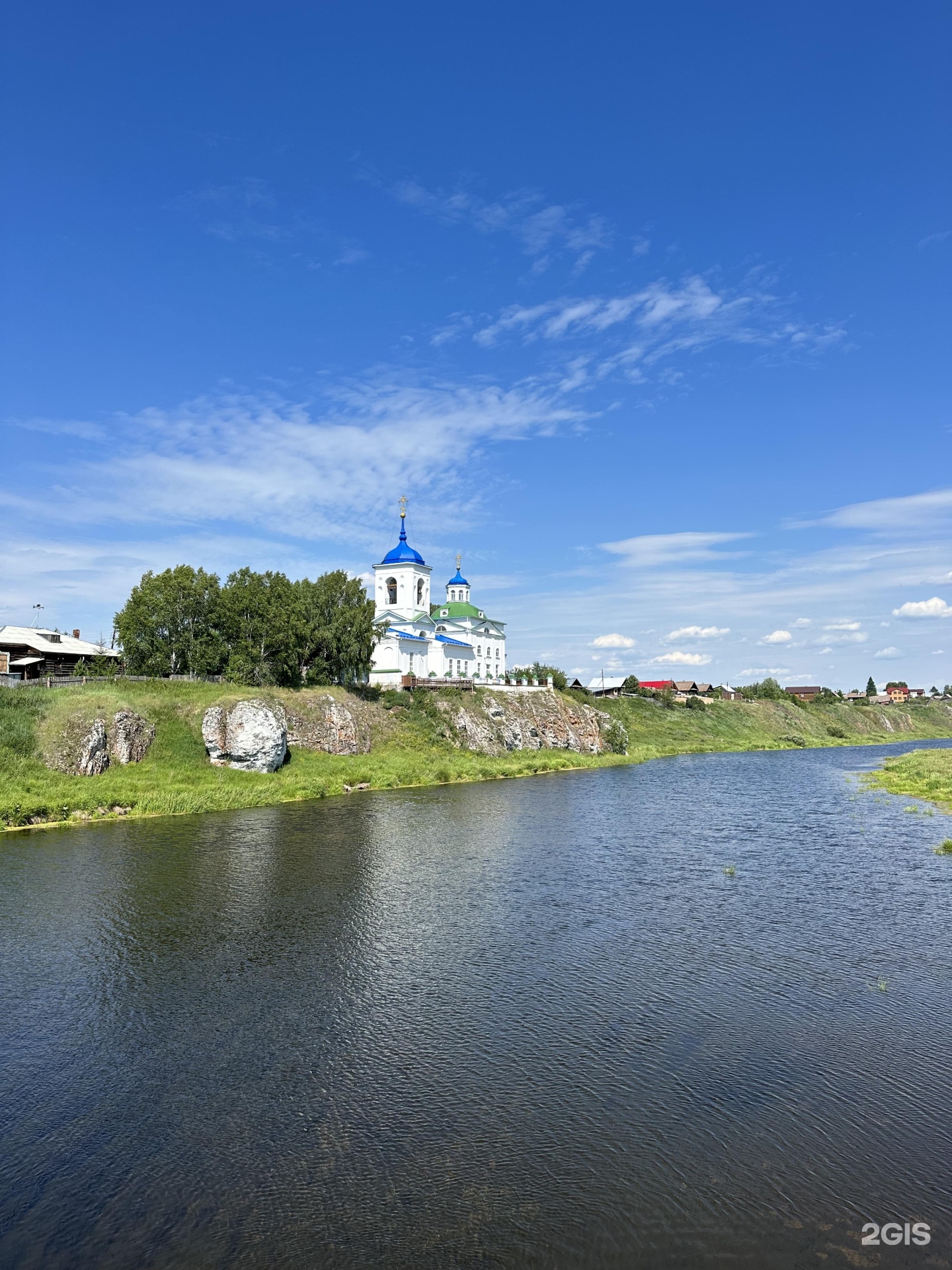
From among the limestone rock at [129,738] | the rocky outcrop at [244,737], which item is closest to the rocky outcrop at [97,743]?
the limestone rock at [129,738]

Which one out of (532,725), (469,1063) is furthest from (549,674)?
(469,1063)

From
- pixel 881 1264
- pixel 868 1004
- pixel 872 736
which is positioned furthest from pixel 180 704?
pixel 872 736

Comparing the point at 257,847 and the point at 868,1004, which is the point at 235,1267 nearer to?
the point at 868,1004

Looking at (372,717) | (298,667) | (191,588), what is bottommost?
(372,717)

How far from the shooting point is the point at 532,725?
9375 centimetres

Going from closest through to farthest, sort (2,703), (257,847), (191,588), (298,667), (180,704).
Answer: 1. (257,847)
2. (2,703)
3. (180,704)
4. (191,588)
5. (298,667)

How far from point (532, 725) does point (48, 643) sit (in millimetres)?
51247

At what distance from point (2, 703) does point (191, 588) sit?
1976 cm

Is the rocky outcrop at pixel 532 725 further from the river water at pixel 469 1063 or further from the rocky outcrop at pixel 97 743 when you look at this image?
the river water at pixel 469 1063

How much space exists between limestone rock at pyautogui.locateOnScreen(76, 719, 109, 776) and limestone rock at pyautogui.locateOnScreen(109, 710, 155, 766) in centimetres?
80

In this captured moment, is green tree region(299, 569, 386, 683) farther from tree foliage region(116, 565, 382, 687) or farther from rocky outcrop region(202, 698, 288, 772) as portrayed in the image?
rocky outcrop region(202, 698, 288, 772)

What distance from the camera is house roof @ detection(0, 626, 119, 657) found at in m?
68.1

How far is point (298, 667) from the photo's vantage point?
247 feet

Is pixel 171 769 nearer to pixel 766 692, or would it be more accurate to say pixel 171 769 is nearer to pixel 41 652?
pixel 41 652
